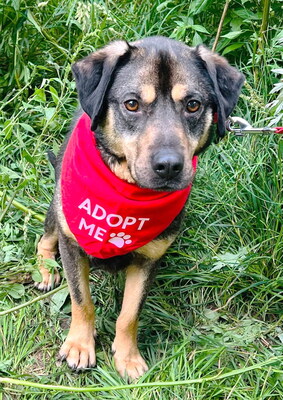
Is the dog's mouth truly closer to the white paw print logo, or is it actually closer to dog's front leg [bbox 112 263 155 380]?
the white paw print logo

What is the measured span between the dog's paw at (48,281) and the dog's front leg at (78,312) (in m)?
0.47

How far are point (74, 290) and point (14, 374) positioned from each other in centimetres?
54

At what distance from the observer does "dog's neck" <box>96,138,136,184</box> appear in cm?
340

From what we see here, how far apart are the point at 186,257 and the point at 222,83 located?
129 cm

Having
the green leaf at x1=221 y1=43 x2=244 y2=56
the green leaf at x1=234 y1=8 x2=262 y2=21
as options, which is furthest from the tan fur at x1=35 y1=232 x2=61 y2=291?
the green leaf at x1=234 y1=8 x2=262 y2=21

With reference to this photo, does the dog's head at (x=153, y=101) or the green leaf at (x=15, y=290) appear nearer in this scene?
the dog's head at (x=153, y=101)

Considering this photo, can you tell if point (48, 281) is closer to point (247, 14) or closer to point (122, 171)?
point (122, 171)

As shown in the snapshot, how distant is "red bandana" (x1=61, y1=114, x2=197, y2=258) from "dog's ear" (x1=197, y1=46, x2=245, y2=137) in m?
0.31

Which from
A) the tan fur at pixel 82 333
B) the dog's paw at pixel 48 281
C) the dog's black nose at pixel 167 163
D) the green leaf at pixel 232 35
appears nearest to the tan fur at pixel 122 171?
the dog's black nose at pixel 167 163

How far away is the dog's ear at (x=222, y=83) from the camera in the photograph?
132 inches

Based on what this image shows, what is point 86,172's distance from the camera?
11.3 ft

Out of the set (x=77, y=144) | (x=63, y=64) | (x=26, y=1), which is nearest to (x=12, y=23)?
(x=26, y=1)

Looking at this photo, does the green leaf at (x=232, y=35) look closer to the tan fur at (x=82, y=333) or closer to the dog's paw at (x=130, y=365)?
the tan fur at (x=82, y=333)

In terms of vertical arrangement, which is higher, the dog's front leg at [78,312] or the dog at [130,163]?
the dog at [130,163]
